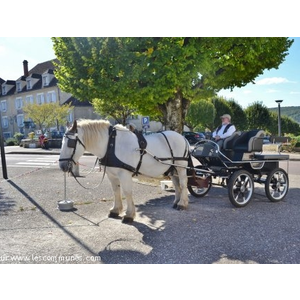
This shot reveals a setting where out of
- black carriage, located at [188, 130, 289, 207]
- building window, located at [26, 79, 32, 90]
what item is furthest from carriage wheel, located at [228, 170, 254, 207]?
building window, located at [26, 79, 32, 90]

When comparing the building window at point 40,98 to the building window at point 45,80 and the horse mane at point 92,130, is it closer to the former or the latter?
the building window at point 45,80

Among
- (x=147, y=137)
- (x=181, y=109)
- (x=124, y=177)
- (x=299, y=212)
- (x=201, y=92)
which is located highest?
(x=201, y=92)

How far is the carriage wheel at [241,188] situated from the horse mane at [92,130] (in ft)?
9.15

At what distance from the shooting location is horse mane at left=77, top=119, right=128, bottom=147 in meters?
4.54

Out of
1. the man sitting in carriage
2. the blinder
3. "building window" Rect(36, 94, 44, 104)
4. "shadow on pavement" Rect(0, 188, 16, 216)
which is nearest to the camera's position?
the blinder

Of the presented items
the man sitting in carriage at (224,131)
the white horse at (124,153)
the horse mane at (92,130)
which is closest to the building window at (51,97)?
the man sitting in carriage at (224,131)

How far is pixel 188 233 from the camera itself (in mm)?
4242

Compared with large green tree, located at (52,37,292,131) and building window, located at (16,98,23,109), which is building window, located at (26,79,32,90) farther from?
large green tree, located at (52,37,292,131)

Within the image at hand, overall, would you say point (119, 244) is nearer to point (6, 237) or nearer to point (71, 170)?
point (71, 170)

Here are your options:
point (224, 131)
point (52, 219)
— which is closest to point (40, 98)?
point (52, 219)

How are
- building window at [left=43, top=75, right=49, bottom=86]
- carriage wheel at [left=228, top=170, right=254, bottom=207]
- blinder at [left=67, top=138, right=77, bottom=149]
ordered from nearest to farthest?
blinder at [left=67, top=138, right=77, bottom=149], carriage wheel at [left=228, top=170, right=254, bottom=207], building window at [left=43, top=75, right=49, bottom=86]

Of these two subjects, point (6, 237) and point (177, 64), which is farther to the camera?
point (177, 64)
